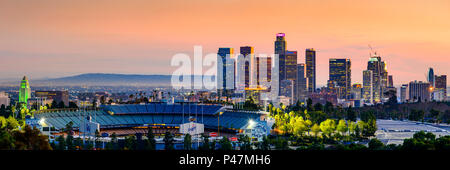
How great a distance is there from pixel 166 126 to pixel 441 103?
5190 inches

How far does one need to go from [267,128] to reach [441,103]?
129 metres

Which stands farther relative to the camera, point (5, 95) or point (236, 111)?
point (5, 95)

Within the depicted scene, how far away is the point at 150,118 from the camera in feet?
335

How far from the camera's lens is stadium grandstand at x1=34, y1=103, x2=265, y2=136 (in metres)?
89.6

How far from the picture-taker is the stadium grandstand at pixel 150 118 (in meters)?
89.6

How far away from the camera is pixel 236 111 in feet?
328
